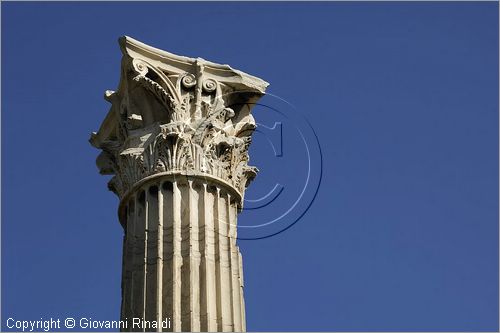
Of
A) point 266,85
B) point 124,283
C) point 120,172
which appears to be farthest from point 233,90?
point 124,283

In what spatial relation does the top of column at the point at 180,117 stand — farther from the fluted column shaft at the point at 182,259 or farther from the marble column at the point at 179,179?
the fluted column shaft at the point at 182,259

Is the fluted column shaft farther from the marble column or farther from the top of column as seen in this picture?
the top of column

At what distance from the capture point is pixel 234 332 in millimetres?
31750

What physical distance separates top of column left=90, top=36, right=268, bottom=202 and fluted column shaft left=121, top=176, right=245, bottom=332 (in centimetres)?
59

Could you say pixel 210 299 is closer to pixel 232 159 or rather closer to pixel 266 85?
pixel 232 159

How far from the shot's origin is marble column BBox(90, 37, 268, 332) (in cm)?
3225

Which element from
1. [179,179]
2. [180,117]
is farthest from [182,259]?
[180,117]

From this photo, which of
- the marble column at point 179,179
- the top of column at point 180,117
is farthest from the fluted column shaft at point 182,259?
the top of column at point 180,117

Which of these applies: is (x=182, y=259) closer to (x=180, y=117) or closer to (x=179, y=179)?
(x=179, y=179)

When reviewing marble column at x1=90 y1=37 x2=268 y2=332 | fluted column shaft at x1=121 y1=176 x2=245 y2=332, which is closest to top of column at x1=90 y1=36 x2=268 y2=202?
marble column at x1=90 y1=37 x2=268 y2=332

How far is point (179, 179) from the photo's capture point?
34312 mm

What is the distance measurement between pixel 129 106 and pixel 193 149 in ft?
7.49

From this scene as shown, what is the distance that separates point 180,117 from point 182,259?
13.7ft

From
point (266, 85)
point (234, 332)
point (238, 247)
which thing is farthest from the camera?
point (266, 85)
